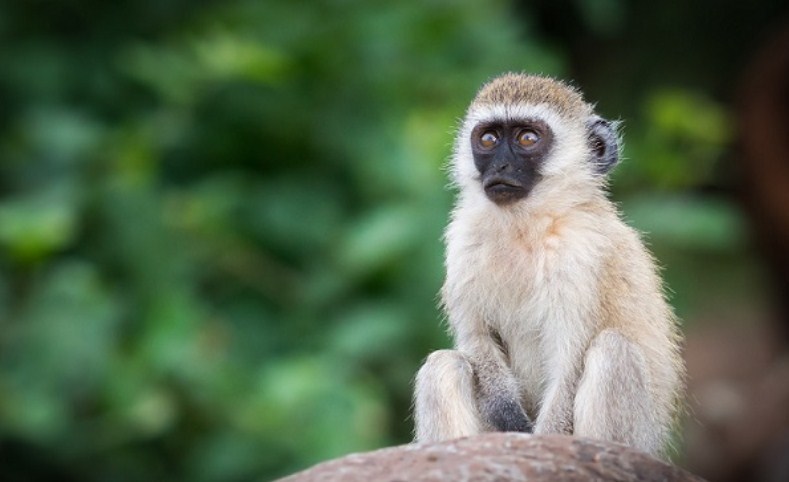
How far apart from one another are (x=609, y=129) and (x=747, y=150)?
35.5 ft

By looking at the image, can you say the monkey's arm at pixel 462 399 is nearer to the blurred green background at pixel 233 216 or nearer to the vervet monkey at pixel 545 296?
the vervet monkey at pixel 545 296

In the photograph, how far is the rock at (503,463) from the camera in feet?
25.1

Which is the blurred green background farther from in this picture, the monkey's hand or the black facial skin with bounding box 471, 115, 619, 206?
the monkey's hand

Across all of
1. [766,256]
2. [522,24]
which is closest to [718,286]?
[766,256]

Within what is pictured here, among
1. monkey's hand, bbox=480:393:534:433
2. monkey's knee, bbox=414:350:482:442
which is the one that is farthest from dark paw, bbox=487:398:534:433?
monkey's knee, bbox=414:350:482:442

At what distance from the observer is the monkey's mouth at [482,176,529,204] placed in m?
9.34

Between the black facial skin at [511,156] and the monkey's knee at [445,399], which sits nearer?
the monkey's knee at [445,399]

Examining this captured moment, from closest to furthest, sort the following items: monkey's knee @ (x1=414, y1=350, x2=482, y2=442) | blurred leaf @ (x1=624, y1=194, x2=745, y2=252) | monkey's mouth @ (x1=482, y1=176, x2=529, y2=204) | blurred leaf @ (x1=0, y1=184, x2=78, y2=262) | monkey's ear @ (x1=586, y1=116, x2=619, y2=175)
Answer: monkey's knee @ (x1=414, y1=350, x2=482, y2=442) < monkey's mouth @ (x1=482, y1=176, x2=529, y2=204) < monkey's ear @ (x1=586, y1=116, x2=619, y2=175) < blurred leaf @ (x1=0, y1=184, x2=78, y2=262) < blurred leaf @ (x1=624, y1=194, x2=745, y2=252)

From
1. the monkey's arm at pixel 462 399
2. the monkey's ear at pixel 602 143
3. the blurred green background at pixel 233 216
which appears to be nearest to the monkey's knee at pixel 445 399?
the monkey's arm at pixel 462 399

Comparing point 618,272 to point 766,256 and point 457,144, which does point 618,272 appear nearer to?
point 457,144

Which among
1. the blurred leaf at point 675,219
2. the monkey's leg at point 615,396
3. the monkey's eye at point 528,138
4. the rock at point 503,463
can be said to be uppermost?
the blurred leaf at point 675,219

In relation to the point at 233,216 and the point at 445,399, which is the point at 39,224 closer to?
the point at 233,216

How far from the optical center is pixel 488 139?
9.49 m

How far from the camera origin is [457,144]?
33.1ft
